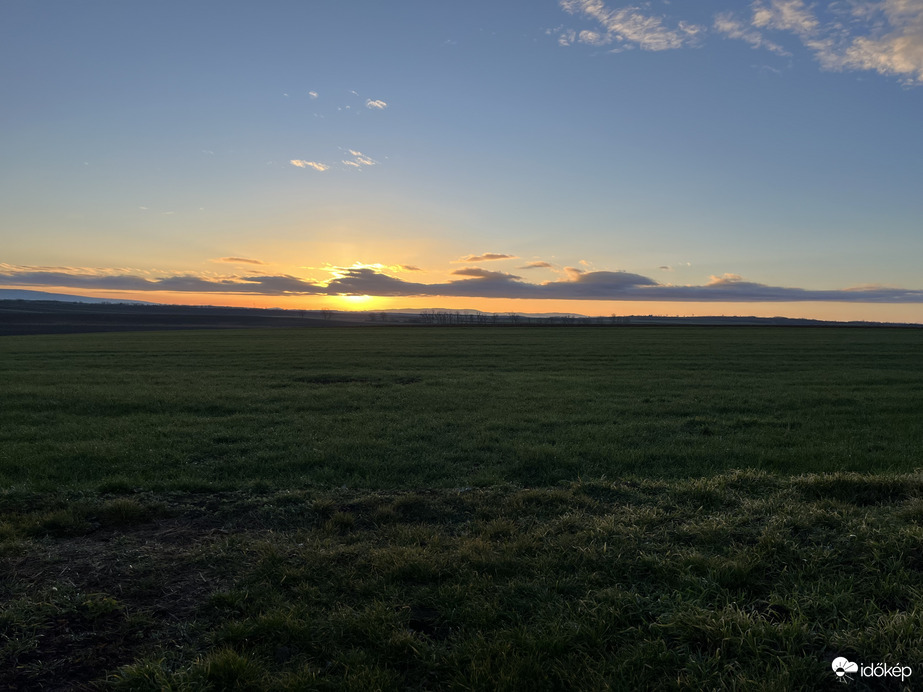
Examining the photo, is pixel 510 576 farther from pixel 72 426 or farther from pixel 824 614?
pixel 72 426

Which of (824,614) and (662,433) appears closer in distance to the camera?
(824,614)

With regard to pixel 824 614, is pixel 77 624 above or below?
below

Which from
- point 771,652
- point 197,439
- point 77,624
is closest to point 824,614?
point 771,652

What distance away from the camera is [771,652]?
3.92 meters

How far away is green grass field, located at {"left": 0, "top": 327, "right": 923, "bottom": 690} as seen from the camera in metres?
4.02

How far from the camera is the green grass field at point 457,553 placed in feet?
13.2

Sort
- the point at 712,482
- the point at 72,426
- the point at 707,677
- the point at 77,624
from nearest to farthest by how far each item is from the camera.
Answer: the point at 707,677, the point at 77,624, the point at 712,482, the point at 72,426

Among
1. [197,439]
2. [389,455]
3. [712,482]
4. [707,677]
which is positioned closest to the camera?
[707,677]

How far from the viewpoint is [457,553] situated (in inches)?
227

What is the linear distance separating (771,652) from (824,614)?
0.86 metres

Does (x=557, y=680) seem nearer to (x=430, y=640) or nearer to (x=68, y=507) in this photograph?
(x=430, y=640)

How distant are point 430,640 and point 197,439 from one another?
1026 cm

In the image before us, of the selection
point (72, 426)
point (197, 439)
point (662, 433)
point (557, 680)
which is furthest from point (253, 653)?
point (72, 426)

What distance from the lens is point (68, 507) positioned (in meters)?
7.49
